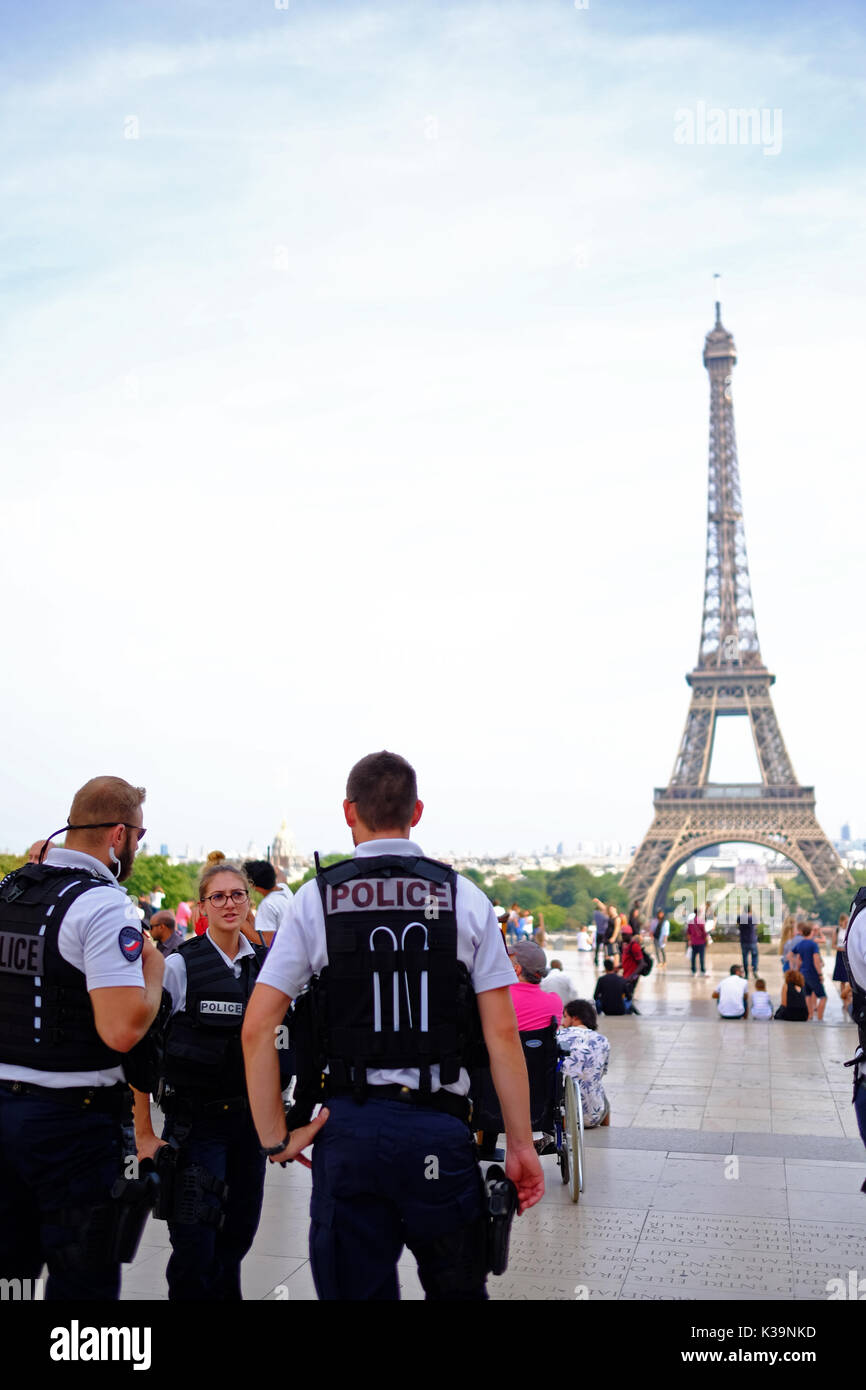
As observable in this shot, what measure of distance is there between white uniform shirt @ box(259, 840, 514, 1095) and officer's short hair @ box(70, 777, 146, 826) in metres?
0.84

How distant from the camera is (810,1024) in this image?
1788cm

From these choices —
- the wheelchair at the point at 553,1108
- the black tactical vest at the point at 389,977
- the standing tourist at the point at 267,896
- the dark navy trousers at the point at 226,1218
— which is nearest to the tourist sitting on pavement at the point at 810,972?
the wheelchair at the point at 553,1108

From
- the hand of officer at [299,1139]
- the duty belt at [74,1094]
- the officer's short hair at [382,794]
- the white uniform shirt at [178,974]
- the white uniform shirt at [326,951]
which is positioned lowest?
the hand of officer at [299,1139]

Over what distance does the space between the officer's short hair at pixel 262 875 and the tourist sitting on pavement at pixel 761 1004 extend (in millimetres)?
11053

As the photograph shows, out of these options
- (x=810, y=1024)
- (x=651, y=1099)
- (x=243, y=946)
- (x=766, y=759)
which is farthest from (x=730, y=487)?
(x=243, y=946)

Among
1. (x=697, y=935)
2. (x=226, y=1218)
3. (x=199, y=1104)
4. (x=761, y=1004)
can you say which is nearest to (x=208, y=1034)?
(x=199, y=1104)

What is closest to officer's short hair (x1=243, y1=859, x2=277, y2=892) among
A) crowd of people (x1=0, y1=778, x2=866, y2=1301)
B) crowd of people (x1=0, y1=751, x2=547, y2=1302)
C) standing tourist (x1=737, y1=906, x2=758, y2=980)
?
crowd of people (x1=0, y1=778, x2=866, y2=1301)

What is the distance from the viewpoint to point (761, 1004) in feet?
59.6

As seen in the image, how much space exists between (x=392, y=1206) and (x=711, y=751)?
74.5 m

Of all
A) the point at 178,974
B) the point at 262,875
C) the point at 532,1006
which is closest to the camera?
the point at 178,974

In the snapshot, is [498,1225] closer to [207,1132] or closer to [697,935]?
[207,1132]

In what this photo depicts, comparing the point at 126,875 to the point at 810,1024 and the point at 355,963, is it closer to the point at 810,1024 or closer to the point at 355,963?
the point at 355,963

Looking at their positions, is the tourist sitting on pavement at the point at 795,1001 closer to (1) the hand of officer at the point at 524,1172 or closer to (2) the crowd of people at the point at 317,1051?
(2) the crowd of people at the point at 317,1051
